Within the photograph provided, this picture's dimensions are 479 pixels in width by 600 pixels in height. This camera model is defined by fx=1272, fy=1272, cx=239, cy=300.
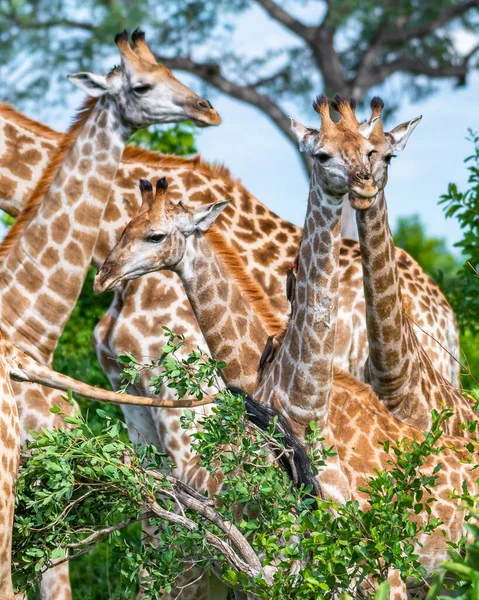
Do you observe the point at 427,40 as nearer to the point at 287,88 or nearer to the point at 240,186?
the point at 287,88

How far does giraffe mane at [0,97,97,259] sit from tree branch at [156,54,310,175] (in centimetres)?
1811

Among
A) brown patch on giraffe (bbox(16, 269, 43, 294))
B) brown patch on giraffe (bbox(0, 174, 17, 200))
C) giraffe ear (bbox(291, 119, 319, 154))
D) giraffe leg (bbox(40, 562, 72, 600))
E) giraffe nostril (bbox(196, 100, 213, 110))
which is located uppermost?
giraffe nostril (bbox(196, 100, 213, 110))

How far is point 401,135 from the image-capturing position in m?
6.77

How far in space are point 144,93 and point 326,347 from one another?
89.9 inches

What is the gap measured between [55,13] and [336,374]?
2028cm

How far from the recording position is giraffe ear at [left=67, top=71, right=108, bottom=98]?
740 centimetres

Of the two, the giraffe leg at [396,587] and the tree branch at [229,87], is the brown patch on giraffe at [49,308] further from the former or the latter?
the tree branch at [229,87]

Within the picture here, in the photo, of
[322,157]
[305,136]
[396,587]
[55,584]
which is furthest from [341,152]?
[55,584]

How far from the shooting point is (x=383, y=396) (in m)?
6.89

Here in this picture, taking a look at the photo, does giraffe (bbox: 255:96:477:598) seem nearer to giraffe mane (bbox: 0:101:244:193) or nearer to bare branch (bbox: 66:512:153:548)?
bare branch (bbox: 66:512:153:548)

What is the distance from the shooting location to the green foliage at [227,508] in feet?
16.1

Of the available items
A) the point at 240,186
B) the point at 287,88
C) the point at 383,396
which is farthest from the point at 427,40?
the point at 383,396

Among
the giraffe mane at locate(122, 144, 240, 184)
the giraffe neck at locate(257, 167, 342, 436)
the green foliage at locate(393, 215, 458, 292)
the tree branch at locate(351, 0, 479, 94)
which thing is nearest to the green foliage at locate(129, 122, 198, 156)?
the giraffe mane at locate(122, 144, 240, 184)

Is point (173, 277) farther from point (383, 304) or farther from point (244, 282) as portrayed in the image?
point (383, 304)
